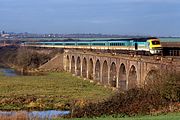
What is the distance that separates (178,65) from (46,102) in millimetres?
13439

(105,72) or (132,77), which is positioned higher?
(132,77)

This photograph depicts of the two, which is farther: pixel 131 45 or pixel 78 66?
pixel 78 66

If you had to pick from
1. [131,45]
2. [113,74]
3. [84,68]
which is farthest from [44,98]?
[84,68]

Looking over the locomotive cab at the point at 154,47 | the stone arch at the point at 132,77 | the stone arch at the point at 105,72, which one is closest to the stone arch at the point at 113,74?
the stone arch at the point at 105,72

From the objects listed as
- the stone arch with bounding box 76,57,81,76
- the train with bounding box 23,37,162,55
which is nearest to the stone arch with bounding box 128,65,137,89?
the train with bounding box 23,37,162,55

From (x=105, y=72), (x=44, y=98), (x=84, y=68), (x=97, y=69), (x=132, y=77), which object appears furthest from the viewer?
(x=84, y=68)

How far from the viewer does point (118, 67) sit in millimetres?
54344

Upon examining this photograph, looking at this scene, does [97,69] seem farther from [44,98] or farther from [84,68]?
[44,98]

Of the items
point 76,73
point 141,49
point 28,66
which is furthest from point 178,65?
point 28,66

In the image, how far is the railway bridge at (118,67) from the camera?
117 feet

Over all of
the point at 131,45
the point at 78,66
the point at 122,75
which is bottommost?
the point at 78,66

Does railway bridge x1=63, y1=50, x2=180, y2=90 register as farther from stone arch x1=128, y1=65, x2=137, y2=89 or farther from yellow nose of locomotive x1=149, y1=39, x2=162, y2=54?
yellow nose of locomotive x1=149, y1=39, x2=162, y2=54

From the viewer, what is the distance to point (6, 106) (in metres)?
37.2

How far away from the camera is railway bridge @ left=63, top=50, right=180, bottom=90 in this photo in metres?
35.8
